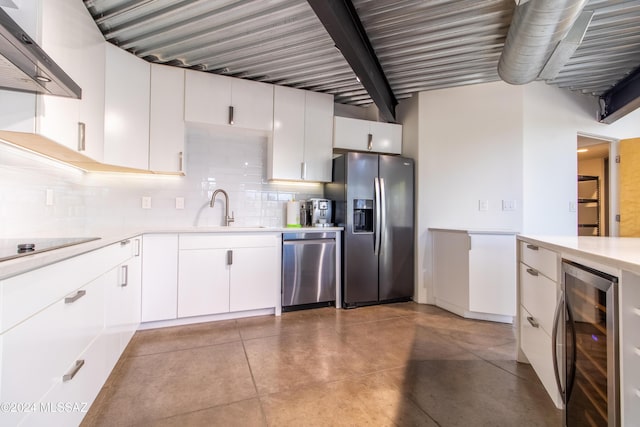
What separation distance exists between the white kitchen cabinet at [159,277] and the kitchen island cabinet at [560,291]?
9.07ft

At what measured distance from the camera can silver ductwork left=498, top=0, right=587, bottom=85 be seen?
1636 millimetres

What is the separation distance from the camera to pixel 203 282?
268 cm

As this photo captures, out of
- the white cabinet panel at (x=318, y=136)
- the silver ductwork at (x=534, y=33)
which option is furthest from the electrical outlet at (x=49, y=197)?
the silver ductwork at (x=534, y=33)

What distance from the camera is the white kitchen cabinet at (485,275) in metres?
2.80

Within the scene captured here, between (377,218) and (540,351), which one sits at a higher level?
(377,218)

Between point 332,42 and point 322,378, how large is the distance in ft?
8.81

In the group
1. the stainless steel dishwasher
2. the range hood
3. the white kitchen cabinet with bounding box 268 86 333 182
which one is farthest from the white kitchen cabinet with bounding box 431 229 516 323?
the range hood

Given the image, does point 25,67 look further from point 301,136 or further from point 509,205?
point 509,205

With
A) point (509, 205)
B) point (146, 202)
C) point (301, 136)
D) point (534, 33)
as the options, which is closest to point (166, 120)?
point (146, 202)

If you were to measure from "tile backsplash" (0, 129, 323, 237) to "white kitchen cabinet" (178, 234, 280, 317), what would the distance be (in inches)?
22.4

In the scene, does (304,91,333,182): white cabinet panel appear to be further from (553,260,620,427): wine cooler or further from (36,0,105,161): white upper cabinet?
(553,260,620,427): wine cooler

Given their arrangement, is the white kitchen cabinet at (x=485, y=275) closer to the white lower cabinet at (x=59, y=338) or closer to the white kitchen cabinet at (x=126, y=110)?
the white lower cabinet at (x=59, y=338)

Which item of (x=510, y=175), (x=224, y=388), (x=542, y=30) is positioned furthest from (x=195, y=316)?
(x=510, y=175)

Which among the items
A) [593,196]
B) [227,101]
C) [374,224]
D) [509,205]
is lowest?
[374,224]
